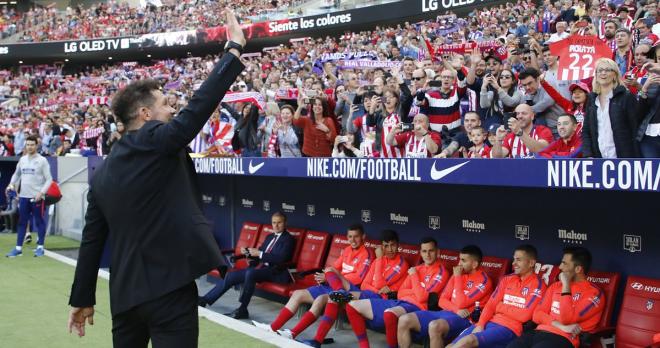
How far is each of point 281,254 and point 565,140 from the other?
13.0 feet

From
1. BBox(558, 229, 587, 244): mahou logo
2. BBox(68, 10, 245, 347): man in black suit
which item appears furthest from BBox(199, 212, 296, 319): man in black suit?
BBox(68, 10, 245, 347): man in black suit

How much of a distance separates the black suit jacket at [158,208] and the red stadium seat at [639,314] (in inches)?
145

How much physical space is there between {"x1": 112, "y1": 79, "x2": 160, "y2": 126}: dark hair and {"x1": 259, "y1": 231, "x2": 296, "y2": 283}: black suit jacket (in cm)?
604

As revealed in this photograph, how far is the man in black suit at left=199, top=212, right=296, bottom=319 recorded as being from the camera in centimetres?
875

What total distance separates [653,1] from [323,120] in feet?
17.4

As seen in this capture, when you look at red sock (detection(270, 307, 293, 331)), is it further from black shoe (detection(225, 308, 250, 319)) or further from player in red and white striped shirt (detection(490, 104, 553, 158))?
player in red and white striped shirt (detection(490, 104, 553, 158))

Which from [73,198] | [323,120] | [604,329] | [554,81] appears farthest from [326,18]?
[604,329]

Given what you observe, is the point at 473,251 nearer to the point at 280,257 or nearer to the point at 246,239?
the point at 280,257

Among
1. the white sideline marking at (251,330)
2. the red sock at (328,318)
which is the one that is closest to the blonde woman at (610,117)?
the white sideline marking at (251,330)

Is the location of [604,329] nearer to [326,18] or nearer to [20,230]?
[20,230]

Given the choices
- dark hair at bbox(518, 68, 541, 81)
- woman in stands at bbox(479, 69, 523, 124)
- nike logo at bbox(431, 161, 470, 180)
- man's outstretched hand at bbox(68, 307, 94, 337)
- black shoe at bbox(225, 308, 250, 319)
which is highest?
dark hair at bbox(518, 68, 541, 81)

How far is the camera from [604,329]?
5.55m

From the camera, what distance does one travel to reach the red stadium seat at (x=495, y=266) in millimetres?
6770

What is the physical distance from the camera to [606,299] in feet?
18.8
